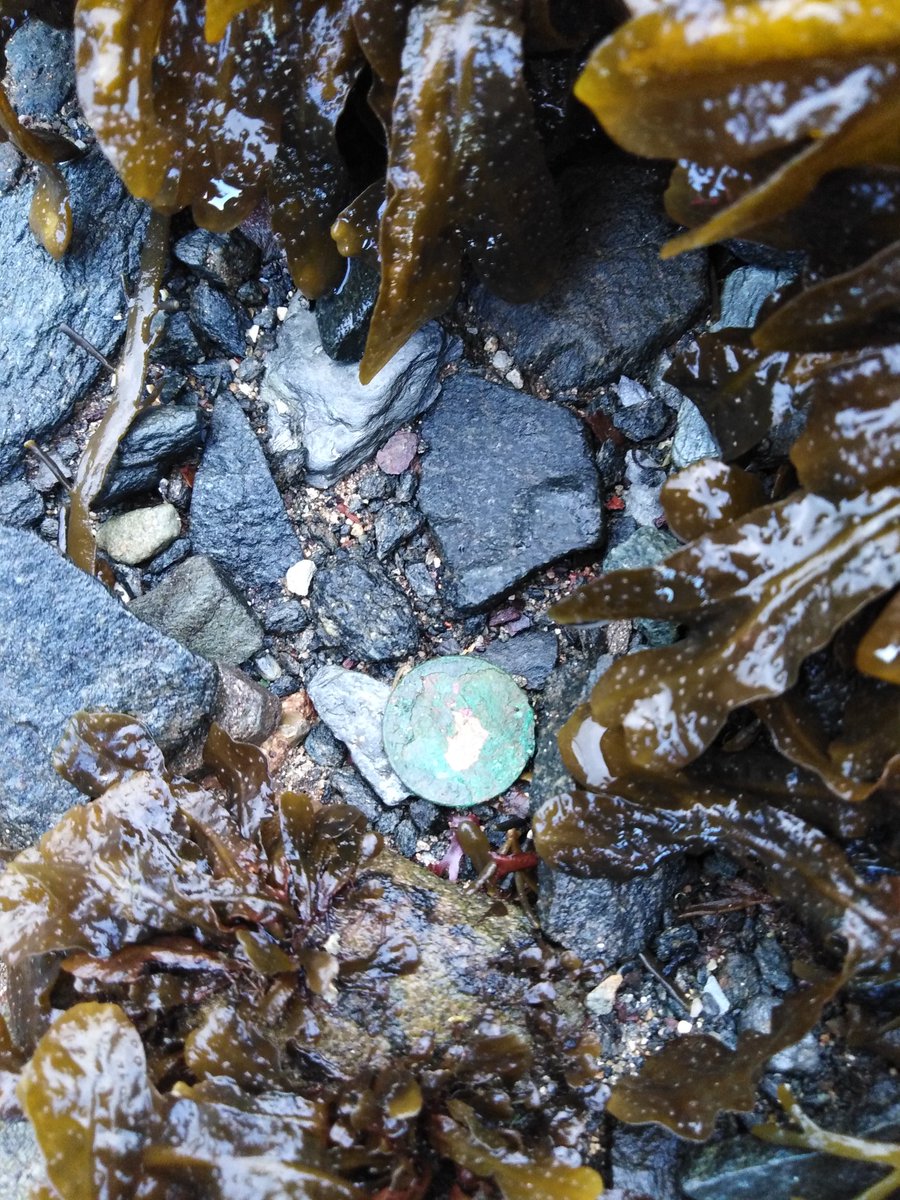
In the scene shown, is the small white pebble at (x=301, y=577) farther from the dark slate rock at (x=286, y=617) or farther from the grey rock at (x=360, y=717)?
the grey rock at (x=360, y=717)

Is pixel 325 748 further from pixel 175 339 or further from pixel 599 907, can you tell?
pixel 175 339

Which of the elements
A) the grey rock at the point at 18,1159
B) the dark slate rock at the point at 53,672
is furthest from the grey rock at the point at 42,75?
the grey rock at the point at 18,1159

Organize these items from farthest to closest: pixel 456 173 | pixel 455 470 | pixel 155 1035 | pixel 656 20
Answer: pixel 455 470
pixel 155 1035
pixel 456 173
pixel 656 20

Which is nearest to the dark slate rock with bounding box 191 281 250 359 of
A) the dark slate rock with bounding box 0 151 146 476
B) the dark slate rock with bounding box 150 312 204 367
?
the dark slate rock with bounding box 150 312 204 367

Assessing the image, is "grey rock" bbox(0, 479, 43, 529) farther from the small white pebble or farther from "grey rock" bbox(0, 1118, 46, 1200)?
"grey rock" bbox(0, 1118, 46, 1200)

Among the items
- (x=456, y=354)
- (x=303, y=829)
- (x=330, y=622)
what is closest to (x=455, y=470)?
(x=456, y=354)

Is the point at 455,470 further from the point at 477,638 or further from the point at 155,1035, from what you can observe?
the point at 155,1035

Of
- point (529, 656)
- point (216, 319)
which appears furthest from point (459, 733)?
point (216, 319)
